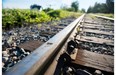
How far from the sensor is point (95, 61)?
1.62 meters

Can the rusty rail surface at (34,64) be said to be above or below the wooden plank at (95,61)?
above

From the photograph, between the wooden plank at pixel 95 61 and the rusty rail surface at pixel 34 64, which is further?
the wooden plank at pixel 95 61

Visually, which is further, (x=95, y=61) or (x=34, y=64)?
(x=95, y=61)

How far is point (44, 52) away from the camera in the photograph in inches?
50.1

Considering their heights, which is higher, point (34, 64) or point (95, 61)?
point (34, 64)

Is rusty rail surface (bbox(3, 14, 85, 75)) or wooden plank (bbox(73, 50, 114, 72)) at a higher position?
rusty rail surface (bbox(3, 14, 85, 75))

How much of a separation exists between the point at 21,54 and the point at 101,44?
1.32 m

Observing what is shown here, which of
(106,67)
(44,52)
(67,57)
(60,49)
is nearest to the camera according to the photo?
(44,52)

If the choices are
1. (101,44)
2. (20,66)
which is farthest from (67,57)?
(101,44)

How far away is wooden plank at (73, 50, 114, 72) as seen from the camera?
1496mm

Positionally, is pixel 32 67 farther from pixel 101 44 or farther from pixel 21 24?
A: pixel 21 24

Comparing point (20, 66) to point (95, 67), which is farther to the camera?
point (95, 67)

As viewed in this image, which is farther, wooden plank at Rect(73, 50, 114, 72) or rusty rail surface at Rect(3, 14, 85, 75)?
wooden plank at Rect(73, 50, 114, 72)

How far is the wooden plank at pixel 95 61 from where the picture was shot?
1496 millimetres
